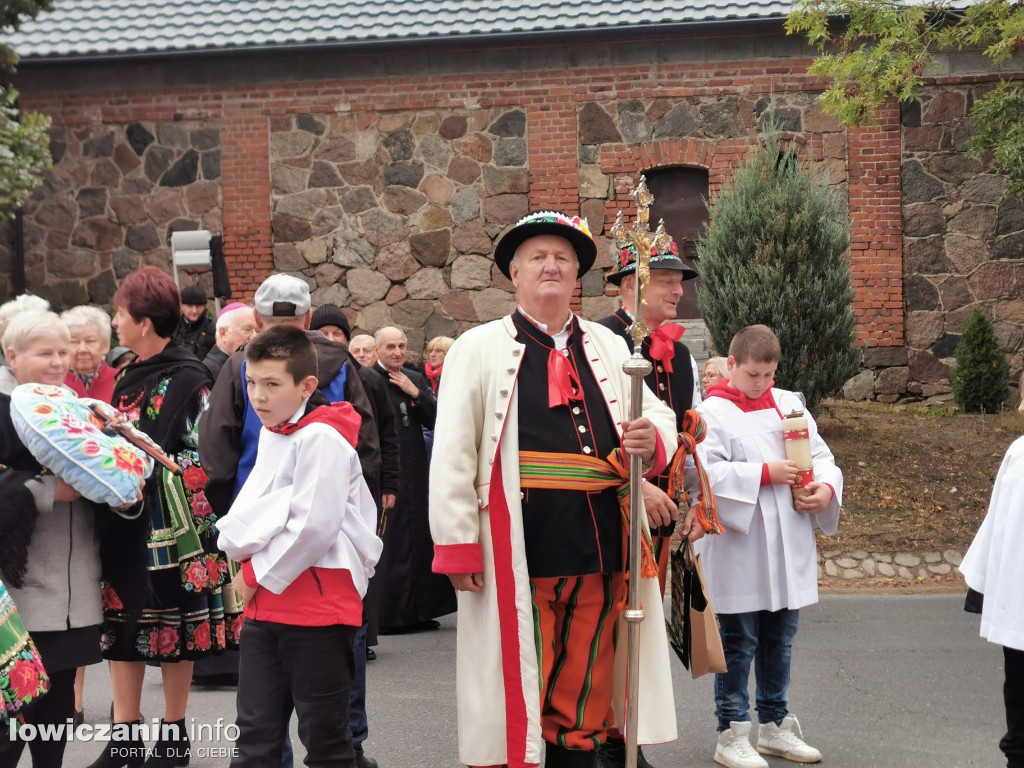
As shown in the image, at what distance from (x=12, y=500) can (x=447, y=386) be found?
5.29ft

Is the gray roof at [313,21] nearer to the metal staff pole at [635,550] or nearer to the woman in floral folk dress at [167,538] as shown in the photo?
the woman in floral folk dress at [167,538]

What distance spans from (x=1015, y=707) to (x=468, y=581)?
2102 millimetres

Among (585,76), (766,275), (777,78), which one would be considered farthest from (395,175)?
(766,275)

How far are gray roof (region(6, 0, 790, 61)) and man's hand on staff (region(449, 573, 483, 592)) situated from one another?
524 inches

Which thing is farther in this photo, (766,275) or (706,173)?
(706,173)

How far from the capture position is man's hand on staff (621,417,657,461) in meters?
4.30

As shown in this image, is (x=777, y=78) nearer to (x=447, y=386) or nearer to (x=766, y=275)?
(x=766, y=275)

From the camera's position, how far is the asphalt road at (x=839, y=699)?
597 centimetres

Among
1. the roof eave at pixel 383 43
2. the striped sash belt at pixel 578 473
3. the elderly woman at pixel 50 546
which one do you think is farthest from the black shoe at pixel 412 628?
the roof eave at pixel 383 43

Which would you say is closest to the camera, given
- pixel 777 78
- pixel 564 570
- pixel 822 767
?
pixel 564 570

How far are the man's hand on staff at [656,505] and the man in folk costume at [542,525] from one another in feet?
0.41

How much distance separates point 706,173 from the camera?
17094 mm

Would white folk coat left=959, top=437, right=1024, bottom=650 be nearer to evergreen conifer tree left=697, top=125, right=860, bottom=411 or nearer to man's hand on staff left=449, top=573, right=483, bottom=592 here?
man's hand on staff left=449, top=573, right=483, bottom=592

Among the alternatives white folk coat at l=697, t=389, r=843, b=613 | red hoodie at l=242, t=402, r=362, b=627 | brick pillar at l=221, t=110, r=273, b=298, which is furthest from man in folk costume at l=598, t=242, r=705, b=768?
brick pillar at l=221, t=110, r=273, b=298
